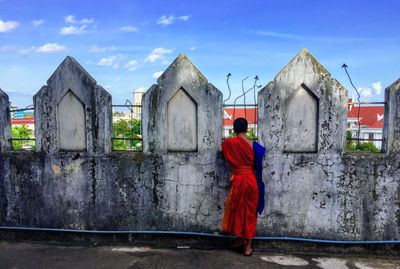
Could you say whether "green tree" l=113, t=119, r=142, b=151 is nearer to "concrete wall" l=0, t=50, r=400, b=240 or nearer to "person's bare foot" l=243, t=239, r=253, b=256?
"concrete wall" l=0, t=50, r=400, b=240

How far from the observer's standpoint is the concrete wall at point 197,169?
13.2 ft

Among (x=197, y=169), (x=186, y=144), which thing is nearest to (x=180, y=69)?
(x=186, y=144)

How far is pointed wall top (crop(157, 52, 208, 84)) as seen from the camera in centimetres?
416

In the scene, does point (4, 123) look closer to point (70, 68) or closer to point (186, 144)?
point (70, 68)

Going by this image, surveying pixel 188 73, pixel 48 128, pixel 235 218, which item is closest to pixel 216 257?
pixel 235 218

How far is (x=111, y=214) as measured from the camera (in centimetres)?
450

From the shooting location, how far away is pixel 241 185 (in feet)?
12.9

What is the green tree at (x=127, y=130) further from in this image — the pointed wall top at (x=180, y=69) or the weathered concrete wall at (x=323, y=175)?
the weathered concrete wall at (x=323, y=175)

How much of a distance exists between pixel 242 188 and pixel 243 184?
0.16 feet

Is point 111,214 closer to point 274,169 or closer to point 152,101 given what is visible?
point 152,101

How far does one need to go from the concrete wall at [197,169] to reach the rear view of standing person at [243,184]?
0.25 m

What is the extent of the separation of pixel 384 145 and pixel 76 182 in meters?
3.87

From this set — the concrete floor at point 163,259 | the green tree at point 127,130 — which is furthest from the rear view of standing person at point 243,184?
the green tree at point 127,130

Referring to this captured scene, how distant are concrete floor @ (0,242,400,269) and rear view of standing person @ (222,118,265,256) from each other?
0.35 m
